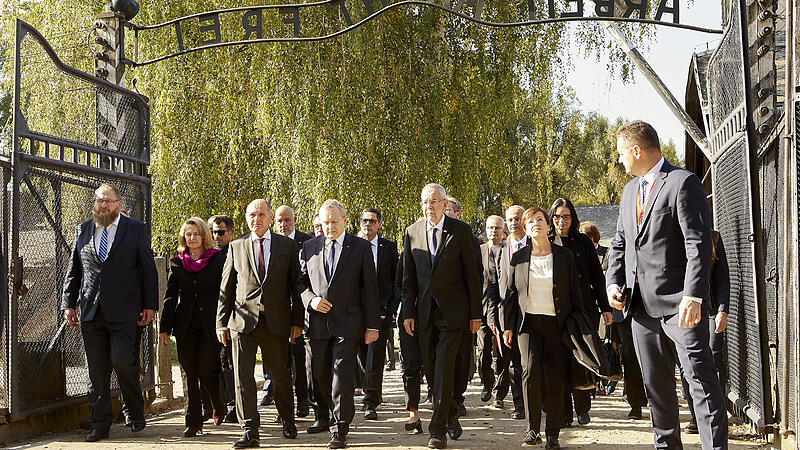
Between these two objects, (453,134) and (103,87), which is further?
(453,134)

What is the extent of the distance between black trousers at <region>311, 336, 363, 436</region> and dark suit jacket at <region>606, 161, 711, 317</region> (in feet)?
10.0

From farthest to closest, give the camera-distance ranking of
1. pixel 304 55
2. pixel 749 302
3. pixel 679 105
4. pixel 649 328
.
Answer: pixel 304 55 → pixel 679 105 → pixel 749 302 → pixel 649 328

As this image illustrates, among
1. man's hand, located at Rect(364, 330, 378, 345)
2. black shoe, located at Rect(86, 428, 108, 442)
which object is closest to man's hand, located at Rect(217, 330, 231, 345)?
man's hand, located at Rect(364, 330, 378, 345)

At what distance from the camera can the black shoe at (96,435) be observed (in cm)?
848

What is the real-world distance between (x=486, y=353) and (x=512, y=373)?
1.91m

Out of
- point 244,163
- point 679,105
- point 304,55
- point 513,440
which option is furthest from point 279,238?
point 244,163

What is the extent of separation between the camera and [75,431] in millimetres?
9086

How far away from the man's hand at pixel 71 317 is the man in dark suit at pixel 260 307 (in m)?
1.44

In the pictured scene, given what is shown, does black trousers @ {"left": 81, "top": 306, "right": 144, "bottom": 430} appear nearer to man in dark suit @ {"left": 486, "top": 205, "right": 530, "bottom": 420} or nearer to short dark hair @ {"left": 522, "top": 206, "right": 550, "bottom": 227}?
man in dark suit @ {"left": 486, "top": 205, "right": 530, "bottom": 420}

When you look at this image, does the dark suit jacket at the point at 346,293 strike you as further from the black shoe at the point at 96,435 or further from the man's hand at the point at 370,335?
the black shoe at the point at 96,435

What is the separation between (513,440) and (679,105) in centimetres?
537

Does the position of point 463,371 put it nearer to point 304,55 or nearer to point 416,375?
point 416,375

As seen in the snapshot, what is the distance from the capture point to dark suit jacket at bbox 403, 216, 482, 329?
795cm

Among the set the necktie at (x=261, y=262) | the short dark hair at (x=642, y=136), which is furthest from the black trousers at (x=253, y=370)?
the short dark hair at (x=642, y=136)
